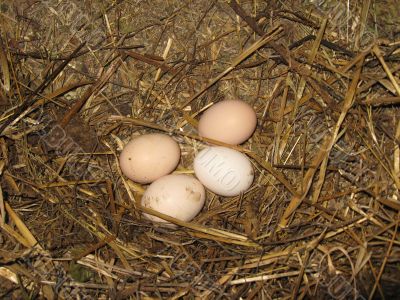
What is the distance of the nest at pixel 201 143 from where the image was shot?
1753 millimetres

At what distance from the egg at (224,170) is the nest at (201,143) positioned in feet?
0.24

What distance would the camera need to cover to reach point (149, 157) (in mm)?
1884

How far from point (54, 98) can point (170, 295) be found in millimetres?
1121

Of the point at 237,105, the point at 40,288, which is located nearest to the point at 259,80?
the point at 237,105

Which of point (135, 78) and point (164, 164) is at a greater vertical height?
point (135, 78)

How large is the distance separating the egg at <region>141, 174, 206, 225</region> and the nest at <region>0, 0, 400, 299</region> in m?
0.06

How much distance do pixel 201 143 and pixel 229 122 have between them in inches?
10.3

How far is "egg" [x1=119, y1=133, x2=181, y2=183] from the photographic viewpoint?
1888mm

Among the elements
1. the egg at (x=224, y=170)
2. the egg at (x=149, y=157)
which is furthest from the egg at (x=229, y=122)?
the egg at (x=149, y=157)

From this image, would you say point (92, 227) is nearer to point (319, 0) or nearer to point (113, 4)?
point (113, 4)

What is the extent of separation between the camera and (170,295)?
180 centimetres

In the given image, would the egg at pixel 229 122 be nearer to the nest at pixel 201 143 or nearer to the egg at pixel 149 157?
the nest at pixel 201 143

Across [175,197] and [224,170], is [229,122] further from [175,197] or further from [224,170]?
[175,197]

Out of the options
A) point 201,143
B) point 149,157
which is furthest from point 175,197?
point 201,143
